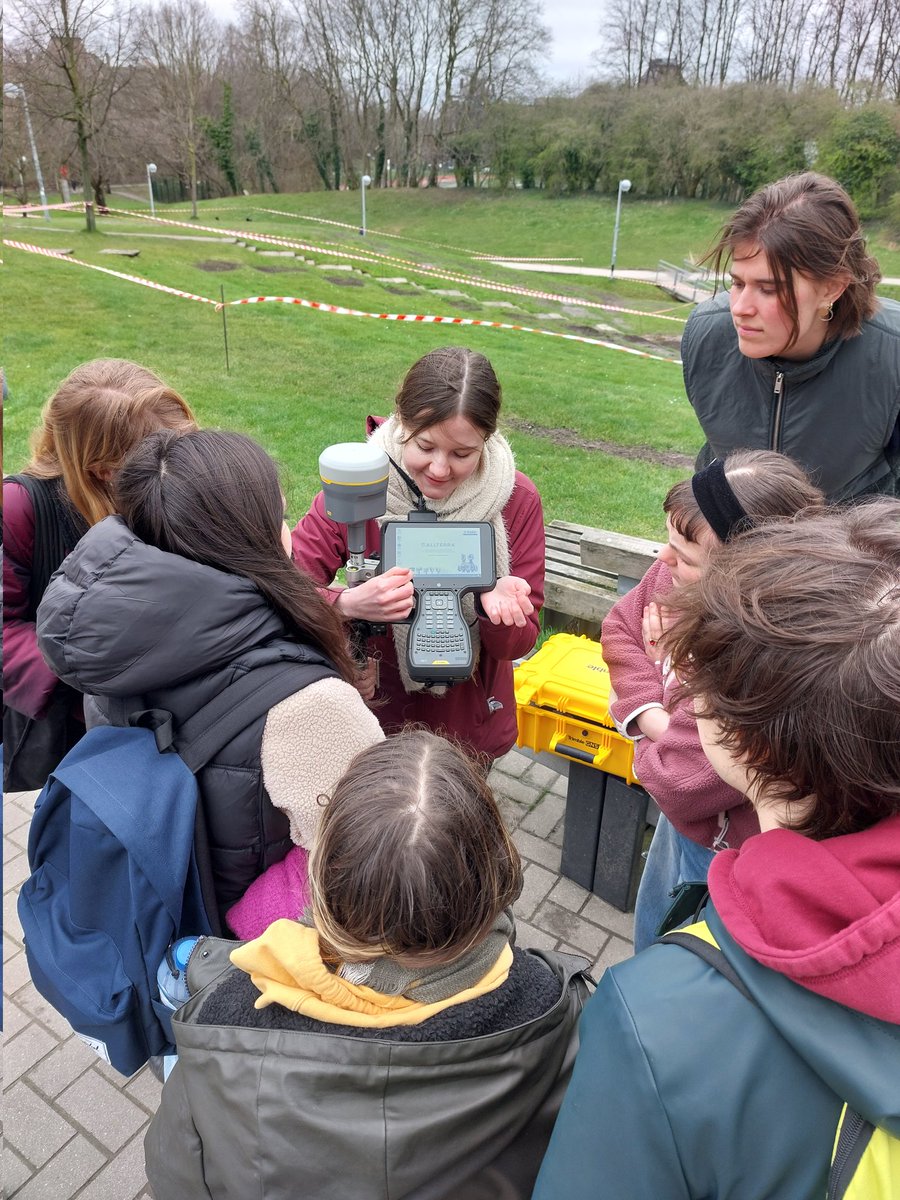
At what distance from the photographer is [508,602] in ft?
6.82

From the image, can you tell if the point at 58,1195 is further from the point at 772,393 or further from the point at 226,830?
the point at 772,393

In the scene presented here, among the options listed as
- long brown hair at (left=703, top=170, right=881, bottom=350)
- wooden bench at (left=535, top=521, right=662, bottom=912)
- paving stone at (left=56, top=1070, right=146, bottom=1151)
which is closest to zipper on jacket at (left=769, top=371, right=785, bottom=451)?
long brown hair at (left=703, top=170, right=881, bottom=350)

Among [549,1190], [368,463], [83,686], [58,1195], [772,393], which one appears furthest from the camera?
[772,393]

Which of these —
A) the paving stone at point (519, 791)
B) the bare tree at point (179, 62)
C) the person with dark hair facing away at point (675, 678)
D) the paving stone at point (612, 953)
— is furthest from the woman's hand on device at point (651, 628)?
the bare tree at point (179, 62)

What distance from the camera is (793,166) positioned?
34.5 m

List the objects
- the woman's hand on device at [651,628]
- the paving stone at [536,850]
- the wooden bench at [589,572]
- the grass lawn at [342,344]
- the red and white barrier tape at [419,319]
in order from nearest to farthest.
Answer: the woman's hand on device at [651,628]
the paving stone at [536,850]
the wooden bench at [589,572]
the grass lawn at [342,344]
the red and white barrier tape at [419,319]

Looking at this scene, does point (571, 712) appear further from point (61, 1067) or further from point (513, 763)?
point (61, 1067)

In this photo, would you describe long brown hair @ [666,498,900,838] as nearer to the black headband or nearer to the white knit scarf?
the black headband

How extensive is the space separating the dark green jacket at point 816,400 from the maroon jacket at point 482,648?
67 cm

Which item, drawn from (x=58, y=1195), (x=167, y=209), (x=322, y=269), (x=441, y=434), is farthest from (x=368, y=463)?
(x=167, y=209)

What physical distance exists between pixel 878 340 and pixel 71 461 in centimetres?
222

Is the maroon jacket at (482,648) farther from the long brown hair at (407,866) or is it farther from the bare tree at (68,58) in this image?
the bare tree at (68,58)

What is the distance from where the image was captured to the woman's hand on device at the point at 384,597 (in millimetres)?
1915

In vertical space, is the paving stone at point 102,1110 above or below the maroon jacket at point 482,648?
below
